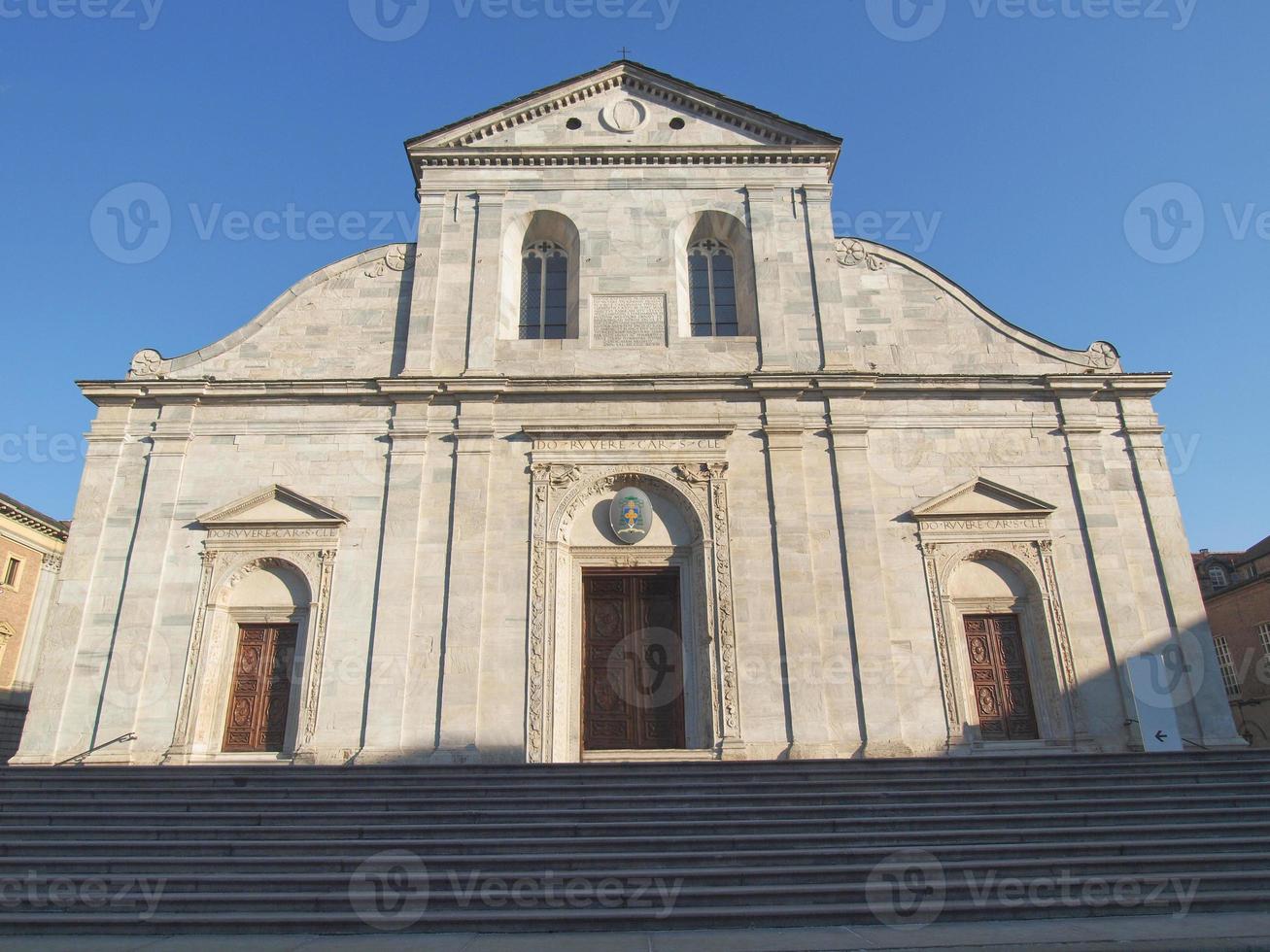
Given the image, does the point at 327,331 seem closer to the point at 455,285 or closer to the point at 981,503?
the point at 455,285

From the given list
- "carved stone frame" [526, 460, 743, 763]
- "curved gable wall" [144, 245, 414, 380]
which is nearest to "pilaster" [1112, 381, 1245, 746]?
"carved stone frame" [526, 460, 743, 763]

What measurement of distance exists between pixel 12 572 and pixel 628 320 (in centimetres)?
3019

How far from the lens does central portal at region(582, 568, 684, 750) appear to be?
16.0 metres

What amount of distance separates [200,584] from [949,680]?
14716mm

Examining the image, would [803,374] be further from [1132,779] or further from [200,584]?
[200,584]

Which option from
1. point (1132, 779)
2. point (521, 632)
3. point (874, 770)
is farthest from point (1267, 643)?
point (521, 632)

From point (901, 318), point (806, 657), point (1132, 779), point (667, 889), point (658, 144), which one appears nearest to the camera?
point (667, 889)

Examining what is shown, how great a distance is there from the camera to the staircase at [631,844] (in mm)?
8000

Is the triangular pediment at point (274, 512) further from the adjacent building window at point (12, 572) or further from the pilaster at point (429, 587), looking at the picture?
the adjacent building window at point (12, 572)

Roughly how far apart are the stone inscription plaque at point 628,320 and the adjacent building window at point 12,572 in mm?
29104

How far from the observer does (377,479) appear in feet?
57.0

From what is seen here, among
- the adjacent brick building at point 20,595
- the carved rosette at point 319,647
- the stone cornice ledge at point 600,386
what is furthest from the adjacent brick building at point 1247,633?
the adjacent brick building at point 20,595

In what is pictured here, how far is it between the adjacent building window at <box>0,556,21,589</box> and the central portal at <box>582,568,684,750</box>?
29.2 m

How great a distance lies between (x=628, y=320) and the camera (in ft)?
61.9
